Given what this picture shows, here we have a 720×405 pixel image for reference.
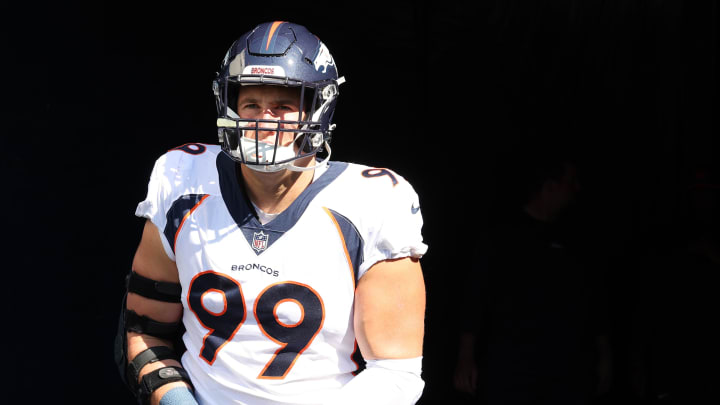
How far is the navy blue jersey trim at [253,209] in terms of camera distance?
1.59 m

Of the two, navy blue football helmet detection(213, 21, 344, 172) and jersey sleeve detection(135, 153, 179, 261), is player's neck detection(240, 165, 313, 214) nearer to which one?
navy blue football helmet detection(213, 21, 344, 172)

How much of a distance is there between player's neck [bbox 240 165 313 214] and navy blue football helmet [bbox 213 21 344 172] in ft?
0.18

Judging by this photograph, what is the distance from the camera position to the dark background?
2.62 meters

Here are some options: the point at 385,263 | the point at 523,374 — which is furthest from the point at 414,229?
the point at 523,374

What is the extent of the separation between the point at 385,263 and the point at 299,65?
0.52 meters

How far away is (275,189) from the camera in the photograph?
166 centimetres

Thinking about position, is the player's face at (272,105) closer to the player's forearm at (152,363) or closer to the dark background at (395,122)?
the player's forearm at (152,363)

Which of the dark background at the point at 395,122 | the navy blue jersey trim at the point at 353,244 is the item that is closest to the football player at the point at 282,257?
the navy blue jersey trim at the point at 353,244

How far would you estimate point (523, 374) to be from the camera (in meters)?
2.76

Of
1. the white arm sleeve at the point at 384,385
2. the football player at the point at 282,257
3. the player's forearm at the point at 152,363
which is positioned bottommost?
the player's forearm at the point at 152,363

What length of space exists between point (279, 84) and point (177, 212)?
0.40 metres

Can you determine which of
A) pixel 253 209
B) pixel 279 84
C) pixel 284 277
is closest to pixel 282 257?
pixel 284 277

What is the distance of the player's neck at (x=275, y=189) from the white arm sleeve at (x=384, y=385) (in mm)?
439

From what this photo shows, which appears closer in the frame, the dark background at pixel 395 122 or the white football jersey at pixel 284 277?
the white football jersey at pixel 284 277
